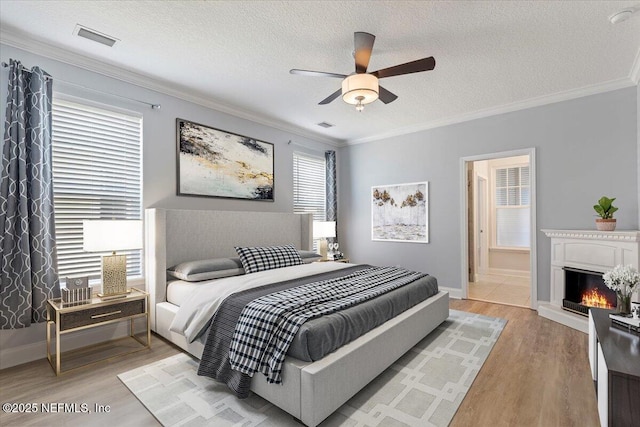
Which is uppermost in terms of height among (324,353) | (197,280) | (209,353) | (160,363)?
(197,280)

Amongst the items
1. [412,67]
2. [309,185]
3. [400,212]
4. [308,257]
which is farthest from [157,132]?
[400,212]

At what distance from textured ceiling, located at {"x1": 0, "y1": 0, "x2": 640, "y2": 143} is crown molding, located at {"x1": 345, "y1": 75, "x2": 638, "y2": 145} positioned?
0.02 m

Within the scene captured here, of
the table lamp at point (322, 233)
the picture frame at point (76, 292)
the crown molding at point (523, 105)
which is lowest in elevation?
the picture frame at point (76, 292)

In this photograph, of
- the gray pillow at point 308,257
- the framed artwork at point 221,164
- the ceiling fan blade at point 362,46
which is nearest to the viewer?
the ceiling fan blade at point 362,46

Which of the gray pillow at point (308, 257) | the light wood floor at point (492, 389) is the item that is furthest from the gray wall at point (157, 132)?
the gray pillow at point (308, 257)

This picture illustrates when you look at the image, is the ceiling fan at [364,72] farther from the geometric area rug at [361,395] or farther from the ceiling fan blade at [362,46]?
the geometric area rug at [361,395]

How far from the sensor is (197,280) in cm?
319

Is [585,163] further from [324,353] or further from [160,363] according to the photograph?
[160,363]

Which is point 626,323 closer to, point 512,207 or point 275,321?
point 275,321

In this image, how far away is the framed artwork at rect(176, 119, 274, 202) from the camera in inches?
151

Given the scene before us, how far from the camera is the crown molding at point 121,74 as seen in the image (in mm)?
2707

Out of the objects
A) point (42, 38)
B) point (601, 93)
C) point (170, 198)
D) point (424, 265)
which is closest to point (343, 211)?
point (424, 265)

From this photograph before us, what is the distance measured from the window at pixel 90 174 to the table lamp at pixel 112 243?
1.09ft

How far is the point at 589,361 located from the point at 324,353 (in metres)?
2.36
